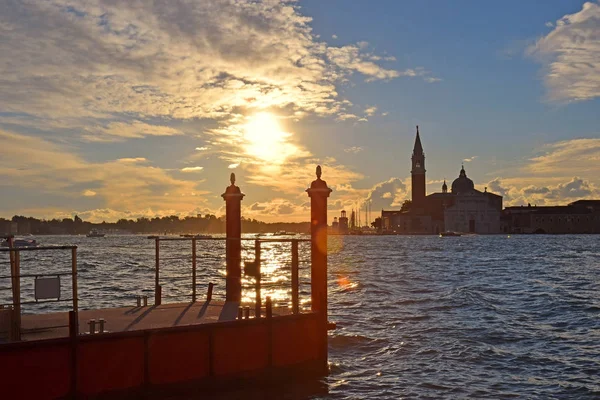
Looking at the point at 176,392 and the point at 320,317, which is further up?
the point at 320,317

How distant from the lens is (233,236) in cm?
1669

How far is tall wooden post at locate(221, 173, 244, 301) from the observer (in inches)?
632

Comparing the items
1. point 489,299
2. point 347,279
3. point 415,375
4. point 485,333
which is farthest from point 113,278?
point 415,375

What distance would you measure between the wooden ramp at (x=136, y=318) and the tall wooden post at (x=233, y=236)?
707 millimetres

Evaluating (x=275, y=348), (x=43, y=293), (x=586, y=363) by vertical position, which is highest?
(x=43, y=293)

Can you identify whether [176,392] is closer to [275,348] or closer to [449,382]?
[275,348]

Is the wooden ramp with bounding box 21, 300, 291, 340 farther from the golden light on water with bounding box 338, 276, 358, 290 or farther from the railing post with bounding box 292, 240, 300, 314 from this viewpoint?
the golden light on water with bounding box 338, 276, 358, 290

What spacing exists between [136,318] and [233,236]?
13.8ft

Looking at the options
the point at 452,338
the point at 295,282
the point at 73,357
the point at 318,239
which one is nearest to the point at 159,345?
the point at 73,357

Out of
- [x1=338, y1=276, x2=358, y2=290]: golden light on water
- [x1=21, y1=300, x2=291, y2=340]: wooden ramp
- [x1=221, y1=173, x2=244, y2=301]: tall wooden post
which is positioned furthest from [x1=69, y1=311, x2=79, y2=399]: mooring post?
[x1=338, y1=276, x2=358, y2=290]: golden light on water

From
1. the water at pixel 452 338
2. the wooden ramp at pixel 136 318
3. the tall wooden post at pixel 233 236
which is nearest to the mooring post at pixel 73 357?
the wooden ramp at pixel 136 318

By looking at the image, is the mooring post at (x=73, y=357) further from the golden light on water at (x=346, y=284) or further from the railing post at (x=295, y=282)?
the golden light on water at (x=346, y=284)

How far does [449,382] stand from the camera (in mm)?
14641

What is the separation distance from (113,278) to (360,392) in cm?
3540
